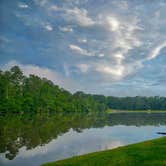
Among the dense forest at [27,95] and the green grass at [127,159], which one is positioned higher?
the dense forest at [27,95]

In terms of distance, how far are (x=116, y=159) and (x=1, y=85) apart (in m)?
80.1

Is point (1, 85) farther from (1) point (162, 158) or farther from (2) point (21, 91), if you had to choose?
(1) point (162, 158)

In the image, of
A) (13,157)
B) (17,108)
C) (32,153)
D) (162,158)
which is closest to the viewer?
(162,158)

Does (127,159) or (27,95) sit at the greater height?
(27,95)

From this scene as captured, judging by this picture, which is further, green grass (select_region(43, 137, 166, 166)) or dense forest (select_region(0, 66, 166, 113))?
dense forest (select_region(0, 66, 166, 113))

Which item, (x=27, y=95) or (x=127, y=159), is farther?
(x=27, y=95)

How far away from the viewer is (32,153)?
29.1 metres

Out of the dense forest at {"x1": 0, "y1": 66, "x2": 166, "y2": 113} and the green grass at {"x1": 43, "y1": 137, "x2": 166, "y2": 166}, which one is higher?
the dense forest at {"x1": 0, "y1": 66, "x2": 166, "y2": 113}

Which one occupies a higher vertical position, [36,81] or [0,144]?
[36,81]

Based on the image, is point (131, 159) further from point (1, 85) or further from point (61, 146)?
point (1, 85)

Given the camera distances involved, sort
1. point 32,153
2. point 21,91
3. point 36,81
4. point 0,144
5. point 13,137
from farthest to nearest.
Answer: point 36,81
point 21,91
point 13,137
point 0,144
point 32,153

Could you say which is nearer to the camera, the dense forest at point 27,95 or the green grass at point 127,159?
→ the green grass at point 127,159

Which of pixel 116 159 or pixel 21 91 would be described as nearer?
pixel 116 159

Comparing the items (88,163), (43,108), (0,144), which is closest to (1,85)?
(43,108)
